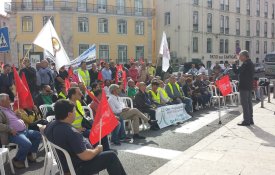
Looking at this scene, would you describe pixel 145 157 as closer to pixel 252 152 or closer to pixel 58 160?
pixel 252 152

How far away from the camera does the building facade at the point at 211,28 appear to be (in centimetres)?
4381

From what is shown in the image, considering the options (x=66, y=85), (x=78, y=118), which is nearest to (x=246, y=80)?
(x=66, y=85)

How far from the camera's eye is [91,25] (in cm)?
4200

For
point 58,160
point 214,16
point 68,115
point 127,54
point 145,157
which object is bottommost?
point 145,157

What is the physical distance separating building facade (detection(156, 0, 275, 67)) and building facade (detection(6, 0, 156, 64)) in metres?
3.05

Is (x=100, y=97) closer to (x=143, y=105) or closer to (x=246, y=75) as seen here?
(x=143, y=105)

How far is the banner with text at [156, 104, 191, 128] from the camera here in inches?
378

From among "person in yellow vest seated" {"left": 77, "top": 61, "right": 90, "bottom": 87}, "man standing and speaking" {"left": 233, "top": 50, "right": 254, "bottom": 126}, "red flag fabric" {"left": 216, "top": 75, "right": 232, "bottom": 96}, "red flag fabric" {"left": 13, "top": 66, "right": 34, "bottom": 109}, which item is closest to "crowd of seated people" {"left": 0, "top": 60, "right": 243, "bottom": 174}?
"person in yellow vest seated" {"left": 77, "top": 61, "right": 90, "bottom": 87}

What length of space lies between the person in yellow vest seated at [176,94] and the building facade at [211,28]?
100 ft

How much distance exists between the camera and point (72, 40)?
40250mm

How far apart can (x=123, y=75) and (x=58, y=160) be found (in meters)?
8.74

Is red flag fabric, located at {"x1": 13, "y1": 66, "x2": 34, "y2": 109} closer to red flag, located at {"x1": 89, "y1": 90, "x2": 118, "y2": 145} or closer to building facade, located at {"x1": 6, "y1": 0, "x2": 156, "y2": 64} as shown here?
red flag, located at {"x1": 89, "y1": 90, "x2": 118, "y2": 145}

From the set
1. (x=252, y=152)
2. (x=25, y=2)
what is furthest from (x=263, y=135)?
(x=25, y=2)

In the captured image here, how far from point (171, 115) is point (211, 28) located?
39458 millimetres
